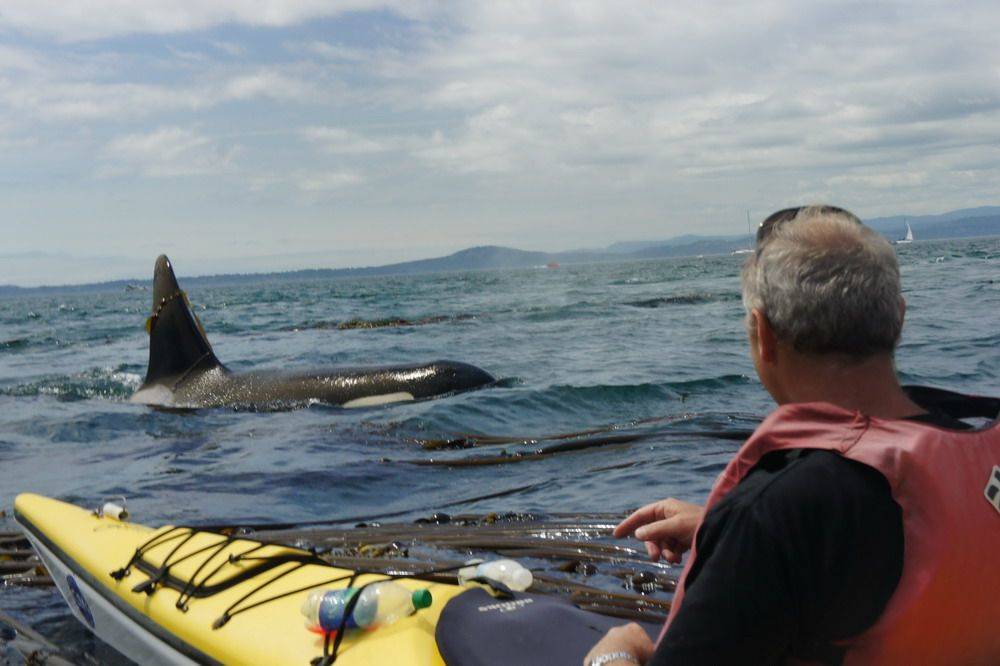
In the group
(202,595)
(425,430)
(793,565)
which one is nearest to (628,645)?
(793,565)

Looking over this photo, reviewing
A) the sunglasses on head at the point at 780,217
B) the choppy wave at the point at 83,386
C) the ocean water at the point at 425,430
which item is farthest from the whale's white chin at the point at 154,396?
the sunglasses on head at the point at 780,217

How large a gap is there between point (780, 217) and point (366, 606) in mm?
2098

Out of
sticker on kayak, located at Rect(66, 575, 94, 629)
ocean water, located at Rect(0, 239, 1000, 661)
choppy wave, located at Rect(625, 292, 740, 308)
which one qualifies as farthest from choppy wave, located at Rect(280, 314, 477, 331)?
sticker on kayak, located at Rect(66, 575, 94, 629)

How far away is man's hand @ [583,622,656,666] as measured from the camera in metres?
2.75

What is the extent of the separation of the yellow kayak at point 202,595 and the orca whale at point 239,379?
8074 millimetres

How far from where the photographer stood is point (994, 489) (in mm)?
2352

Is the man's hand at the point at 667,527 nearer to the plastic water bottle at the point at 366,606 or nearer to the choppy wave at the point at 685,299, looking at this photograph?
the plastic water bottle at the point at 366,606

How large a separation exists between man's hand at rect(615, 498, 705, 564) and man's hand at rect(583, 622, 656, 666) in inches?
14.4

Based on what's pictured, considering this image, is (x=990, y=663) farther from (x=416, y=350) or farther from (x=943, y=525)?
(x=416, y=350)

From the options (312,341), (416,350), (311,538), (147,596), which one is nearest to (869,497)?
(147,596)

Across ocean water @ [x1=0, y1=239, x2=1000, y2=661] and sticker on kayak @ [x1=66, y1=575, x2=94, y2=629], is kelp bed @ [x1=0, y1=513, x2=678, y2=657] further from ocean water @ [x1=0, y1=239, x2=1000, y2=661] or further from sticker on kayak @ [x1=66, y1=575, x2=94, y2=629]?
ocean water @ [x1=0, y1=239, x2=1000, y2=661]

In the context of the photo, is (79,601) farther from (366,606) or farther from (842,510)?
(842,510)

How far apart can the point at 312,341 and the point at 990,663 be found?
2637 cm

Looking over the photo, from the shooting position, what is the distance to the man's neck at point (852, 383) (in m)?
2.45
